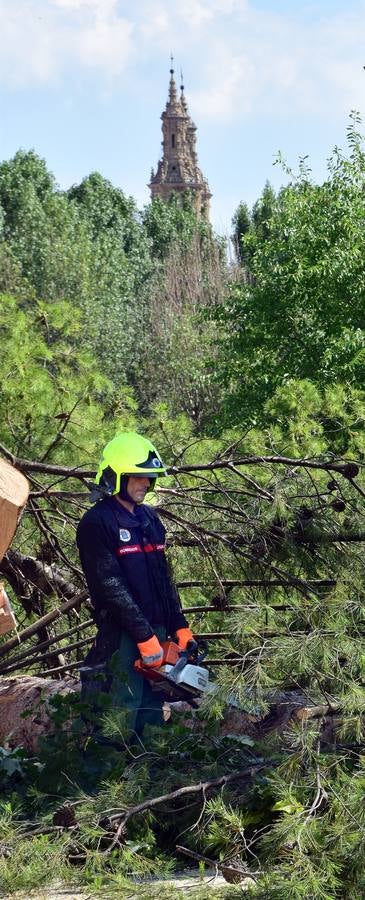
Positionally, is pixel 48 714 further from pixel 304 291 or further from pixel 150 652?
pixel 304 291

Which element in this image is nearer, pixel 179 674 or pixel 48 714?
pixel 179 674

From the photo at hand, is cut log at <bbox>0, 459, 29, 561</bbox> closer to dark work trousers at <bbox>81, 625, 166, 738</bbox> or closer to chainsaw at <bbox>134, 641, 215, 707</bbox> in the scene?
chainsaw at <bbox>134, 641, 215, 707</bbox>

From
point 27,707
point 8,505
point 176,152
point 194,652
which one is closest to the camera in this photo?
point 8,505

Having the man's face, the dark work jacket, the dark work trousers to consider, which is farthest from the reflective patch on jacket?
the dark work trousers

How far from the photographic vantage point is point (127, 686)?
4531 millimetres

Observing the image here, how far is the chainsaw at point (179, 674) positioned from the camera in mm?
4430

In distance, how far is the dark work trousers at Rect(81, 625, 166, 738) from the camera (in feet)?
14.8

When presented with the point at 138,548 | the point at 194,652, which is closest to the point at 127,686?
the point at 194,652

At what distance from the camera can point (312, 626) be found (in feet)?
14.1

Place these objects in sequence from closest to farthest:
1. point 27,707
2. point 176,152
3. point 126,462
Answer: point 126,462 < point 27,707 < point 176,152

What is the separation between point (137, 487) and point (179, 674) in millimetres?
698

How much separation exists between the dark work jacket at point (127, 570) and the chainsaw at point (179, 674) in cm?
11

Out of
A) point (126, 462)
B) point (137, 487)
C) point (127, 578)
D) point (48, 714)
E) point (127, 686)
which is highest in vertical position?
point (126, 462)

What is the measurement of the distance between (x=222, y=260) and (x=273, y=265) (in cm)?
2171
